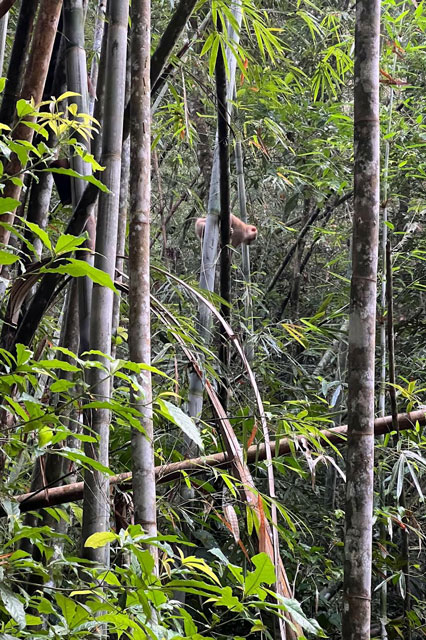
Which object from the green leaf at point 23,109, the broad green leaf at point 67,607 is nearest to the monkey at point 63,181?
the green leaf at point 23,109

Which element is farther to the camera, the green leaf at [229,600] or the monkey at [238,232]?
the monkey at [238,232]

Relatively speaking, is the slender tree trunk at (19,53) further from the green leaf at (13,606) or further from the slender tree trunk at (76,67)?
the green leaf at (13,606)

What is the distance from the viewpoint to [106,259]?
45.6 inches

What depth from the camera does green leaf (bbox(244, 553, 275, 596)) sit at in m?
0.90

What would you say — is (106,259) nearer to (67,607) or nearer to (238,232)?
(67,607)

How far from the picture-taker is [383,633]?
7.74ft

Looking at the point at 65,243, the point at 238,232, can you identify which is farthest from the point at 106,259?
the point at 238,232

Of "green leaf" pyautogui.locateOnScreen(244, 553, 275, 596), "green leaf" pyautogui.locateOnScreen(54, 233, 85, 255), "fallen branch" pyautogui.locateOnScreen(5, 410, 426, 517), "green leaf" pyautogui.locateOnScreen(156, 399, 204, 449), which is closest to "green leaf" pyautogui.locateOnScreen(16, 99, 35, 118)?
"green leaf" pyautogui.locateOnScreen(54, 233, 85, 255)

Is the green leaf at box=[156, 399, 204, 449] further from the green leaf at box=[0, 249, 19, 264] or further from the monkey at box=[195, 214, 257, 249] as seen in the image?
the monkey at box=[195, 214, 257, 249]

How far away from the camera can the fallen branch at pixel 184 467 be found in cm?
127

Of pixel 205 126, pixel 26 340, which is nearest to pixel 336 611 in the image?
pixel 26 340

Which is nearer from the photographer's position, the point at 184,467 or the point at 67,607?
the point at 67,607

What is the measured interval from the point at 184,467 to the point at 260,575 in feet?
1.70

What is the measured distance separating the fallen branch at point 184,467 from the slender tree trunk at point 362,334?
9.2 inches
